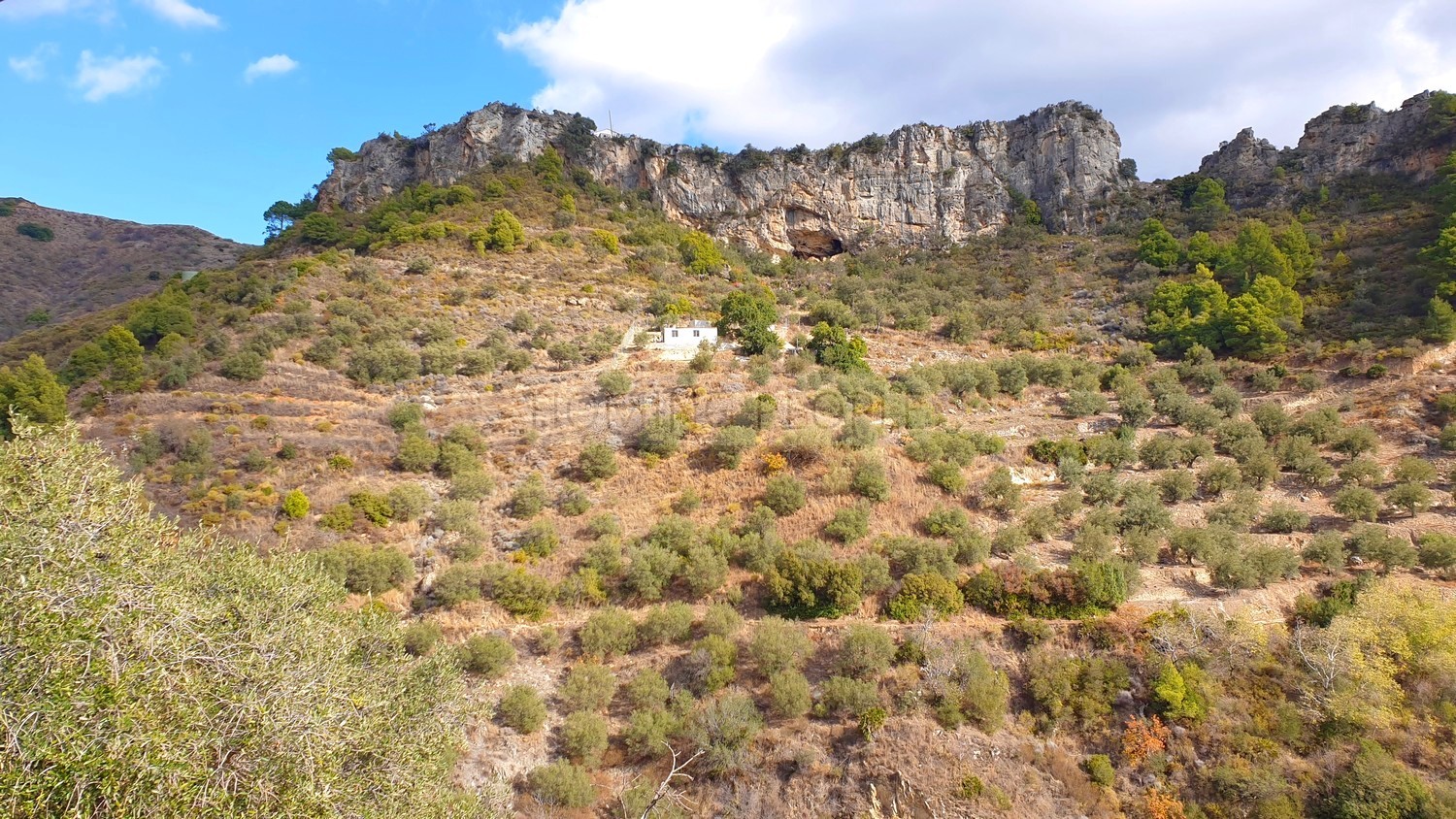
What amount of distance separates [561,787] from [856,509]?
33.0 feet

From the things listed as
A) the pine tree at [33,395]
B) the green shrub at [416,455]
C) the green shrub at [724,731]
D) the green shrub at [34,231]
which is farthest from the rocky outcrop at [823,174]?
the green shrub at [724,731]

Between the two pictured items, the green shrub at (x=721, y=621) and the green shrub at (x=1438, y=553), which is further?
the green shrub at (x=721, y=621)

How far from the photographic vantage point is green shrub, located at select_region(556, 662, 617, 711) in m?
13.6

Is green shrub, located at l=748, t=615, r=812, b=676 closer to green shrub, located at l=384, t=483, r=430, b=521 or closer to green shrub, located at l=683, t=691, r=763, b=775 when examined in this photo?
green shrub, located at l=683, t=691, r=763, b=775

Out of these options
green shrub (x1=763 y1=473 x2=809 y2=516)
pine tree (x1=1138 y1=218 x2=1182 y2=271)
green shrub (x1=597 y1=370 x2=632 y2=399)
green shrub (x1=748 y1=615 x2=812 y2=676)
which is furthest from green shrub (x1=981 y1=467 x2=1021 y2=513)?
pine tree (x1=1138 y1=218 x2=1182 y2=271)

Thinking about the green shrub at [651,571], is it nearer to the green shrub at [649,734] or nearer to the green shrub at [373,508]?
the green shrub at [649,734]

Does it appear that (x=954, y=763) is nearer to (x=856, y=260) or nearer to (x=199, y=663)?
(x=199, y=663)

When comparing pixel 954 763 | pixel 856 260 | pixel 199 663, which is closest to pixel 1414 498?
pixel 954 763

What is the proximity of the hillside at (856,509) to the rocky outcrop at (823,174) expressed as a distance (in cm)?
1609

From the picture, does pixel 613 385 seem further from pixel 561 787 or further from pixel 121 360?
pixel 121 360

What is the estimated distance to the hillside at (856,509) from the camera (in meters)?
11.8

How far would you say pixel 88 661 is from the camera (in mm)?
5781

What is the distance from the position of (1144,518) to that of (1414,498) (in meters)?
6.64

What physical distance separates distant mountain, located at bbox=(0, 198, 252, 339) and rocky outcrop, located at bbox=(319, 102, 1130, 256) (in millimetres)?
20247
